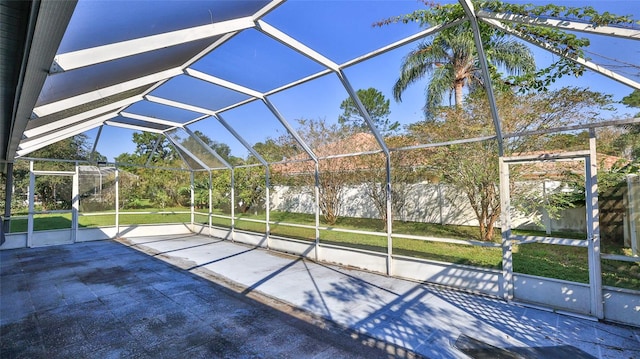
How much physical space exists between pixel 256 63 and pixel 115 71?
1.73 metres

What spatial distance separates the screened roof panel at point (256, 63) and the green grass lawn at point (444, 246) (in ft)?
10.6

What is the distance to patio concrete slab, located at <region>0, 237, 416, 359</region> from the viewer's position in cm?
282

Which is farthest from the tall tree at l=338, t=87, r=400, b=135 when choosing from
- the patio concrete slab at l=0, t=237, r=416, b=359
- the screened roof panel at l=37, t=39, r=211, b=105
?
the patio concrete slab at l=0, t=237, r=416, b=359

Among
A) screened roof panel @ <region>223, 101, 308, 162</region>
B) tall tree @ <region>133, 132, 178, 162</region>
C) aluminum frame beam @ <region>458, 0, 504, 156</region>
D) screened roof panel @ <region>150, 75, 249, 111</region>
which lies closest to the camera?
aluminum frame beam @ <region>458, 0, 504, 156</region>

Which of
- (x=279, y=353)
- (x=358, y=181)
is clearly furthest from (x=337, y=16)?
(x=358, y=181)

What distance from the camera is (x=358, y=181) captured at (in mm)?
9586

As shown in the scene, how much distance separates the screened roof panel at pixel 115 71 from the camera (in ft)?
8.84

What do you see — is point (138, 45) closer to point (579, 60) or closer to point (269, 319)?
point (269, 319)

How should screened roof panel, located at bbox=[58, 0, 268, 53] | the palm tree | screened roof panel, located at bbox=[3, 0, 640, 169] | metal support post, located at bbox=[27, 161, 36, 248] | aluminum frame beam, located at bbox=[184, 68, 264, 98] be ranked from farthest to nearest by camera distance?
the palm tree < metal support post, located at bbox=[27, 161, 36, 248] < aluminum frame beam, located at bbox=[184, 68, 264, 98] < screened roof panel, located at bbox=[3, 0, 640, 169] < screened roof panel, located at bbox=[58, 0, 268, 53]

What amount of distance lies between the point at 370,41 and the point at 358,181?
636 cm

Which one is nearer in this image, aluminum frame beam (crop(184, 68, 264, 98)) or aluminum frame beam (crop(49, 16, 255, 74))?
aluminum frame beam (crop(49, 16, 255, 74))

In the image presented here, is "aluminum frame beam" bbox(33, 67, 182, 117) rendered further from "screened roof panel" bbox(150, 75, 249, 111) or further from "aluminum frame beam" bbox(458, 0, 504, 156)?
"aluminum frame beam" bbox(458, 0, 504, 156)

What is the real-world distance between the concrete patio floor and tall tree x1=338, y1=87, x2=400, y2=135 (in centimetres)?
377

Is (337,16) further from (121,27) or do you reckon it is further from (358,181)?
(358,181)
